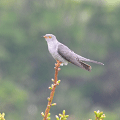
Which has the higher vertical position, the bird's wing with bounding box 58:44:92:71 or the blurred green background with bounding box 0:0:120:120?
the blurred green background with bounding box 0:0:120:120

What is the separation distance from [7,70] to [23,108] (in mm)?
5255

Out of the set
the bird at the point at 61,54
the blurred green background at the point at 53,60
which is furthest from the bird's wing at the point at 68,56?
the blurred green background at the point at 53,60

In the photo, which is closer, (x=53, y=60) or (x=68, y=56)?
(x=68, y=56)

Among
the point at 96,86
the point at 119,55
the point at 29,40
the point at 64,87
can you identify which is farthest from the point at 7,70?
the point at 119,55

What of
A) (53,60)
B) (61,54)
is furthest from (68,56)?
(53,60)

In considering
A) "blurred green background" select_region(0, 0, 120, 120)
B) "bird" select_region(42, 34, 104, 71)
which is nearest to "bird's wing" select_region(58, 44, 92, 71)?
"bird" select_region(42, 34, 104, 71)

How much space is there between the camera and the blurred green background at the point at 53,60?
1130 inches

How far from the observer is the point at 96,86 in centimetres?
3175

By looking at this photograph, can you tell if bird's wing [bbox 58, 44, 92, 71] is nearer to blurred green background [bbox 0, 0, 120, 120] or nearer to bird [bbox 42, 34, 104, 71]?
bird [bbox 42, 34, 104, 71]

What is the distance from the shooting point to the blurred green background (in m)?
28.7

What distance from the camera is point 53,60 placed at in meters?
29.0

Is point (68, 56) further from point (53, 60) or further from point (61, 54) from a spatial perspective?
point (53, 60)

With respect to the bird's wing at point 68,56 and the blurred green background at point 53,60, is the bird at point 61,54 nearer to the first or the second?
the bird's wing at point 68,56

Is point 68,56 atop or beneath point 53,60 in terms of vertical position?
beneath
